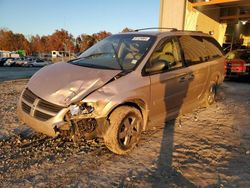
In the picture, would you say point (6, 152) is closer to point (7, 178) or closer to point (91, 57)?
point (7, 178)

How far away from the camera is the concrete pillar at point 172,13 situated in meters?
14.1

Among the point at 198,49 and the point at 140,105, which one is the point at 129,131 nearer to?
the point at 140,105

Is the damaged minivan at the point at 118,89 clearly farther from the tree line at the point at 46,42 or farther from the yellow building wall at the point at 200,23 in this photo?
the tree line at the point at 46,42

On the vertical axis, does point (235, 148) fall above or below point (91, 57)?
below

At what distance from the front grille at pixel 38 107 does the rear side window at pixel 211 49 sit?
4.00 meters

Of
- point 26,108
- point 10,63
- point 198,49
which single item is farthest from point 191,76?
point 10,63

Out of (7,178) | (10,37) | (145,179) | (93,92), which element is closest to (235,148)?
(145,179)

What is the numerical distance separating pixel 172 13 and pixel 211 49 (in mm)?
8730

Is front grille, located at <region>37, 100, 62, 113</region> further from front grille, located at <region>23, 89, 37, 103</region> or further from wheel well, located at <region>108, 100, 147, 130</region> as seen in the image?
wheel well, located at <region>108, 100, 147, 130</region>

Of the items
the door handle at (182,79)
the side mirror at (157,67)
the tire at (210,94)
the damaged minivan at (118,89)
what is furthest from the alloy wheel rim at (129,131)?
the tire at (210,94)

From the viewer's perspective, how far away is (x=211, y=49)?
651 centimetres

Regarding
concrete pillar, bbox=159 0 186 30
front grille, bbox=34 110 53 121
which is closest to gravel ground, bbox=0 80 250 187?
front grille, bbox=34 110 53 121

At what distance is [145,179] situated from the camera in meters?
3.26

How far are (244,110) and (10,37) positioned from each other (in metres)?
84.5
